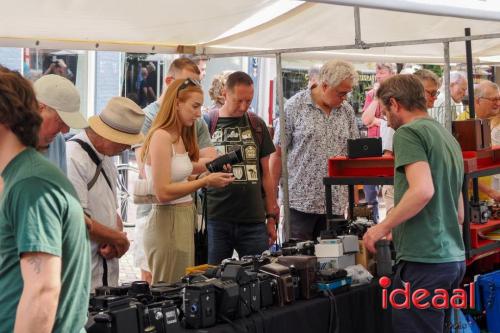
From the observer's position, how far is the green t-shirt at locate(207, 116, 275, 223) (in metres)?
4.67

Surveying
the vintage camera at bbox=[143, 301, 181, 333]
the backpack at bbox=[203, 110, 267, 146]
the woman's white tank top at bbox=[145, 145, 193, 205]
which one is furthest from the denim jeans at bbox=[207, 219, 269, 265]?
the vintage camera at bbox=[143, 301, 181, 333]

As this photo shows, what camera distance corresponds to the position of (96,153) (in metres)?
3.52

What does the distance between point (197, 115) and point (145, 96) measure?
6403 mm

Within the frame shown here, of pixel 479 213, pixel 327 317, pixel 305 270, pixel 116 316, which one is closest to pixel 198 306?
pixel 116 316

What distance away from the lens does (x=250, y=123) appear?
192 inches

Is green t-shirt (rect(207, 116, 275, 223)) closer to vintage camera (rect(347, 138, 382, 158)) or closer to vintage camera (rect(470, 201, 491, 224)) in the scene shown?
vintage camera (rect(347, 138, 382, 158))

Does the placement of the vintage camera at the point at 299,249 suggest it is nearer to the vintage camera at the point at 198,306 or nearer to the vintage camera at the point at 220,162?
the vintage camera at the point at 220,162

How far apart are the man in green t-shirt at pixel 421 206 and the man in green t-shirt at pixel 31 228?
1690 millimetres

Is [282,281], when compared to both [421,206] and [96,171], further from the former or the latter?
[96,171]

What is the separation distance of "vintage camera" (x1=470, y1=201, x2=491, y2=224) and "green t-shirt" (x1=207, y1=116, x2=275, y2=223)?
1.21 metres

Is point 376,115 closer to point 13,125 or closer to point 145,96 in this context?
point 145,96

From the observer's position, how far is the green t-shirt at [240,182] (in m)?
4.67

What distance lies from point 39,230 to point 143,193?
1.97 meters

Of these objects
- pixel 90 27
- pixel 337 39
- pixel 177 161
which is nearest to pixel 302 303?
pixel 177 161
